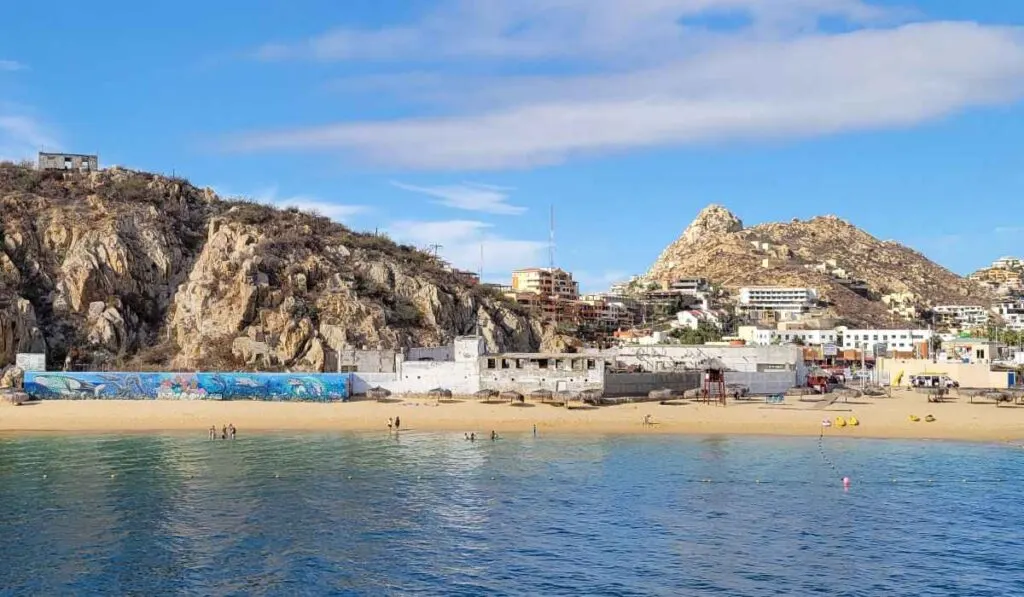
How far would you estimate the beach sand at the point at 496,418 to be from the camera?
65.3 meters

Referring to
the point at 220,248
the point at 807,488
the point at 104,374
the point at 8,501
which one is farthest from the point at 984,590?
the point at 220,248

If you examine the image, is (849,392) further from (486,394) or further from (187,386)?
(187,386)

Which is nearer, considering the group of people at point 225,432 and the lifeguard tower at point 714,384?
the group of people at point 225,432

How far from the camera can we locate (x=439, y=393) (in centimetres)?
7644

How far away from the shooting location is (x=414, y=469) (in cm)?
4884

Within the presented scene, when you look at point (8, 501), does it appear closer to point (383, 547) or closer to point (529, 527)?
point (383, 547)

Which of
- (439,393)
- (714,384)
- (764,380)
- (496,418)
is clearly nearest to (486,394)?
(439,393)

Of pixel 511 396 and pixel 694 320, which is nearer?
pixel 511 396

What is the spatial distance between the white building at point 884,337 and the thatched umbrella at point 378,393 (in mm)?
115761

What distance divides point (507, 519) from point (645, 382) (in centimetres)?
4306

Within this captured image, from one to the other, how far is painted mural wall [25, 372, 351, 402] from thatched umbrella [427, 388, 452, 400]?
715 centimetres

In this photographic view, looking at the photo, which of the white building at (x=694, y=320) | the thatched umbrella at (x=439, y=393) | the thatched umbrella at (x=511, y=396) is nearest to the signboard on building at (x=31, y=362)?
the thatched umbrella at (x=439, y=393)

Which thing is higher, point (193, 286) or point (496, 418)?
point (193, 286)

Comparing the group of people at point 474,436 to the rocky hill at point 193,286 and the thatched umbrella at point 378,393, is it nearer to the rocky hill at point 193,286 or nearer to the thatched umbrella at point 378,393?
the thatched umbrella at point 378,393
